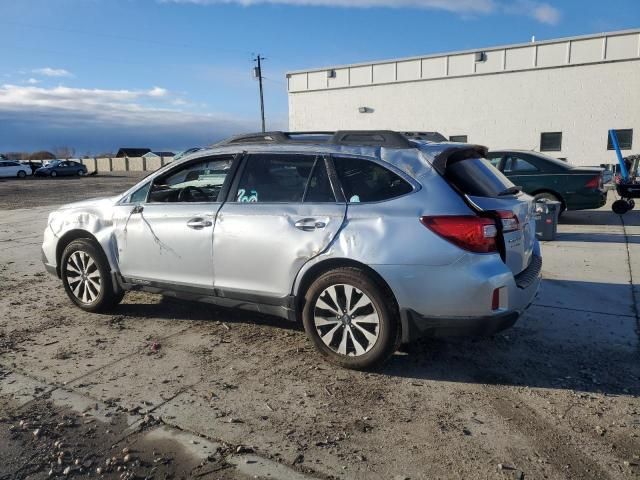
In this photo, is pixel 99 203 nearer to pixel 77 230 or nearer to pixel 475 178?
pixel 77 230

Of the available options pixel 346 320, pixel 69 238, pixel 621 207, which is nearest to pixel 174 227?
pixel 69 238

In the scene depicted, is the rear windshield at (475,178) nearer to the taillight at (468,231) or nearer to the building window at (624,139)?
the taillight at (468,231)

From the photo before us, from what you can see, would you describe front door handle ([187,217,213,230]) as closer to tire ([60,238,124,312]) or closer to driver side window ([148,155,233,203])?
driver side window ([148,155,233,203])

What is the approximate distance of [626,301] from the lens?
579 centimetres

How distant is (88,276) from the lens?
5.43 m

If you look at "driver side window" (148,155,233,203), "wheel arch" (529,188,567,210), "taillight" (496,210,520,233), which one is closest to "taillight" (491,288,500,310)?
"taillight" (496,210,520,233)

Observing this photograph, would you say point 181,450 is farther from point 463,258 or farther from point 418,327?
point 463,258

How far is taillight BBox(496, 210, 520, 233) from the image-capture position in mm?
3781

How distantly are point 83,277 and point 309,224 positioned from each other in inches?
108

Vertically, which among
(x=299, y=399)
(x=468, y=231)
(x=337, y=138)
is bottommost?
(x=299, y=399)

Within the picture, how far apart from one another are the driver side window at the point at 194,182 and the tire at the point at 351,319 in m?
1.38

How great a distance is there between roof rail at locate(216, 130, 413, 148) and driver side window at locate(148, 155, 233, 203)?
0.23 m

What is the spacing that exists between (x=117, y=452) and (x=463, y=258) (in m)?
2.42

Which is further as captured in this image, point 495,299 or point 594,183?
point 594,183
